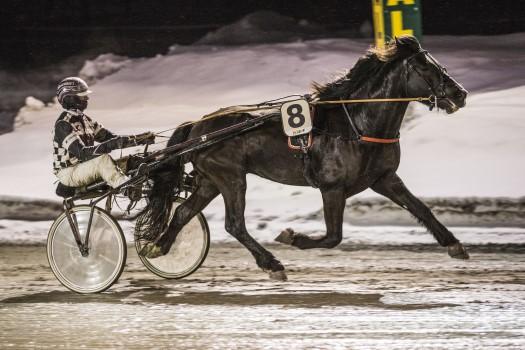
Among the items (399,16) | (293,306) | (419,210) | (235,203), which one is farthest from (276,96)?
(293,306)

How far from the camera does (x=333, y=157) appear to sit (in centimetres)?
724

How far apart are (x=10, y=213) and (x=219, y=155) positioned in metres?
4.64

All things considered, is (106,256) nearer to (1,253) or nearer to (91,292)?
(91,292)

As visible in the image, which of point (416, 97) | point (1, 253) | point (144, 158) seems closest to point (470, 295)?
point (416, 97)

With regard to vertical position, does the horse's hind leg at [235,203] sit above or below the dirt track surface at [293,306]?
above

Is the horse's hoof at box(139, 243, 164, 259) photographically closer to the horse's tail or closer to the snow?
the horse's tail

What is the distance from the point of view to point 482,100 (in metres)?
13.0

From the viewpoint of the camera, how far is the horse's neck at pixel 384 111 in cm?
730

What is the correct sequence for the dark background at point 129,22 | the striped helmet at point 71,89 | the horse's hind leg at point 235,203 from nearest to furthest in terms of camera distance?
the striped helmet at point 71,89
the horse's hind leg at point 235,203
the dark background at point 129,22

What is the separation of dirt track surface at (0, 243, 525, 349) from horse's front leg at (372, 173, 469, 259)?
26 cm

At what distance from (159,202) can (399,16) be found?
375 cm

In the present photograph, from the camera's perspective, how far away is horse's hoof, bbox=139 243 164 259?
7742mm

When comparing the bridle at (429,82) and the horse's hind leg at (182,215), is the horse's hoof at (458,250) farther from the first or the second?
the horse's hind leg at (182,215)

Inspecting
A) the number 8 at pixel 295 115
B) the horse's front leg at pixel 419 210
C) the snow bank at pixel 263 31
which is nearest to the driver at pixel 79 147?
the number 8 at pixel 295 115
